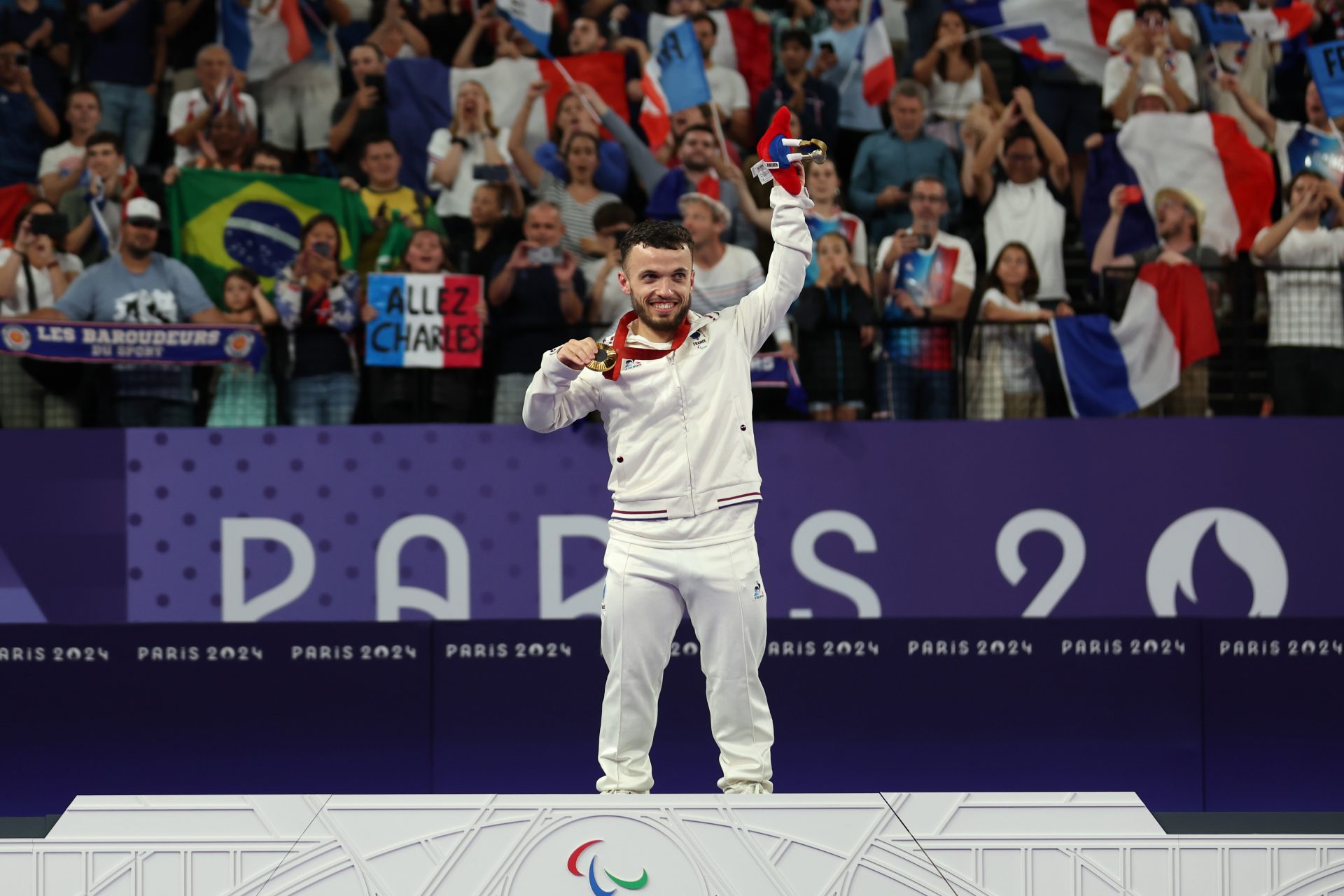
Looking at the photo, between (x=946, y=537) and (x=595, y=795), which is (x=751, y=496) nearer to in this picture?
(x=595, y=795)

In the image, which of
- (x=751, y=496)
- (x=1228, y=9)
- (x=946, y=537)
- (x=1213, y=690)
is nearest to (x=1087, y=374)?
(x=946, y=537)

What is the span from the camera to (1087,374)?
7.41 m

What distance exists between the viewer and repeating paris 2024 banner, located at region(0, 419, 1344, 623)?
7188 mm

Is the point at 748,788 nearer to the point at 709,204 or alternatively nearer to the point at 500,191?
the point at 709,204

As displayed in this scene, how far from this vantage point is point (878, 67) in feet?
26.7

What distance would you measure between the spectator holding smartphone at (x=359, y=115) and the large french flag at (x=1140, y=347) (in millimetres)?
3722

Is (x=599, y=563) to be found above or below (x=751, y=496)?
below

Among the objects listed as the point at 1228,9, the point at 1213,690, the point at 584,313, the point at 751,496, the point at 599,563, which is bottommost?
the point at 1213,690

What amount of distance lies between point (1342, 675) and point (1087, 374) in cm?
182

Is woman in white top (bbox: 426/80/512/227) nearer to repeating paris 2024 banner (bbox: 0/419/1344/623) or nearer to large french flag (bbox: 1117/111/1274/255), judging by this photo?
repeating paris 2024 banner (bbox: 0/419/1344/623)

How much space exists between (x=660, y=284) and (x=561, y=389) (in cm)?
43

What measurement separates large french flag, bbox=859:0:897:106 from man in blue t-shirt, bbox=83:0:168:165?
3.85 metres

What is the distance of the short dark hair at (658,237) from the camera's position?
14.5 feet

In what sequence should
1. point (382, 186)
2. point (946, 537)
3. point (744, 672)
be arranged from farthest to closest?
point (382, 186)
point (946, 537)
point (744, 672)
